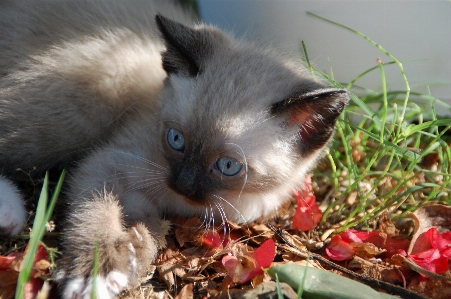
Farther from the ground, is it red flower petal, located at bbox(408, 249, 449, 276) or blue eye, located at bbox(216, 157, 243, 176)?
red flower petal, located at bbox(408, 249, 449, 276)

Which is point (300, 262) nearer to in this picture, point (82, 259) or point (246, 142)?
point (246, 142)

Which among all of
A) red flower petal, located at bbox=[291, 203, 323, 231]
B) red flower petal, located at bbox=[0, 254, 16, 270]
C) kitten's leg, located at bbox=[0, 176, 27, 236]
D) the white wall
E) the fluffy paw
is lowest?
red flower petal, located at bbox=[0, 254, 16, 270]

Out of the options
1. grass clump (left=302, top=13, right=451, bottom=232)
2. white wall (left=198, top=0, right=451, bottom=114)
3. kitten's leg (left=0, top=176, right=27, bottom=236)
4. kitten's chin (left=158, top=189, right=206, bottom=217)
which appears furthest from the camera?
white wall (left=198, top=0, right=451, bottom=114)

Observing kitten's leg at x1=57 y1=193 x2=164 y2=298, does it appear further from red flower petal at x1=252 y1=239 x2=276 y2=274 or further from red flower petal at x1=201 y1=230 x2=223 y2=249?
red flower petal at x1=252 y1=239 x2=276 y2=274

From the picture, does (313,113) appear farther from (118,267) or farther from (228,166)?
(118,267)

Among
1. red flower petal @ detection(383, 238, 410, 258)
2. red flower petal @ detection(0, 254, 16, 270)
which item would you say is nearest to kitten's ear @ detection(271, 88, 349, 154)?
red flower petal @ detection(383, 238, 410, 258)

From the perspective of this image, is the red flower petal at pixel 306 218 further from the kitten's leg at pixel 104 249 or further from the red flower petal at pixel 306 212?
the kitten's leg at pixel 104 249

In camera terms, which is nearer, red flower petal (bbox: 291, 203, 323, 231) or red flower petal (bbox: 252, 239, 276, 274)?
red flower petal (bbox: 252, 239, 276, 274)

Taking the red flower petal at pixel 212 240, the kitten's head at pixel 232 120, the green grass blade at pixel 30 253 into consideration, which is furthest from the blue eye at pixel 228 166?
the green grass blade at pixel 30 253
